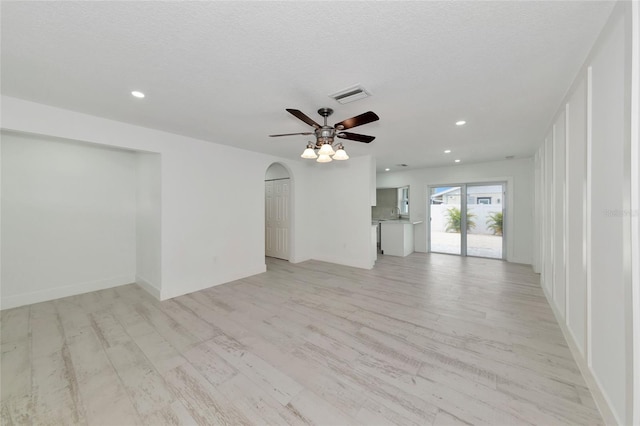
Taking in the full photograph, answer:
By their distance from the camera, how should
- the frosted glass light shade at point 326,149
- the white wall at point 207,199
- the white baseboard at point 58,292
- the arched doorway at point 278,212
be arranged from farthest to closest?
the arched doorway at point 278,212
the white baseboard at point 58,292
the white wall at point 207,199
the frosted glass light shade at point 326,149

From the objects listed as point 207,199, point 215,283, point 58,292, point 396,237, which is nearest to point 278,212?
point 207,199

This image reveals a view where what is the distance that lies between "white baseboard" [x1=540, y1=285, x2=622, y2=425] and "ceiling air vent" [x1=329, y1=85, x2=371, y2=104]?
289 cm

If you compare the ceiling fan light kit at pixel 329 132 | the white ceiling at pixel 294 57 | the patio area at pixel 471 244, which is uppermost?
the white ceiling at pixel 294 57

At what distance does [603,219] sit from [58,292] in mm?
6380

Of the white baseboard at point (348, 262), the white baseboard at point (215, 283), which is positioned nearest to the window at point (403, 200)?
the white baseboard at point (348, 262)

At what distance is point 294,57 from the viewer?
1727mm

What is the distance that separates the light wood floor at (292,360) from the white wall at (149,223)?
0.41 m

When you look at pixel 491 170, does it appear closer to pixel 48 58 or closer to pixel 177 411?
pixel 177 411

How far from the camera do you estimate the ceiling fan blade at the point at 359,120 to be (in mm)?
2102

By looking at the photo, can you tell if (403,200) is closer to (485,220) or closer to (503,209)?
(485,220)

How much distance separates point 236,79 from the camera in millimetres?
2035

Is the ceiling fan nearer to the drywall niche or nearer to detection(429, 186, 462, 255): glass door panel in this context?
the drywall niche

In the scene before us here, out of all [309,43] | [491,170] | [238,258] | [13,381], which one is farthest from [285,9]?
[491,170]

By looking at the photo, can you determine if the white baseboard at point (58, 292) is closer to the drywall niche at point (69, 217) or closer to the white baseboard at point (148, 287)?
the drywall niche at point (69, 217)
